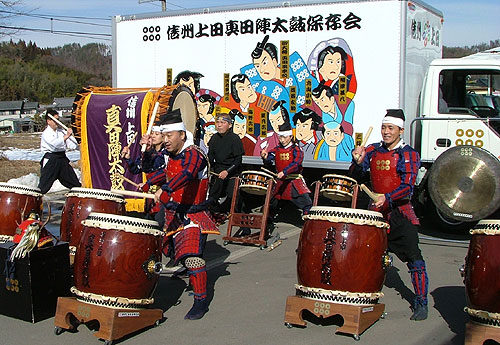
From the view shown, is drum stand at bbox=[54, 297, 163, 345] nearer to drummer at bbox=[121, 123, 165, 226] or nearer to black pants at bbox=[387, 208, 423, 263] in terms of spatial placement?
drummer at bbox=[121, 123, 165, 226]

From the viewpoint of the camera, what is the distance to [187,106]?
9.27 metres

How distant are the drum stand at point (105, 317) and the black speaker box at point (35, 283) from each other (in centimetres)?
35

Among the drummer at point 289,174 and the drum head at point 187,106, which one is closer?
the drummer at point 289,174

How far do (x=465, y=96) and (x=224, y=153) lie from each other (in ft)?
11.5

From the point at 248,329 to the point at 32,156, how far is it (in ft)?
55.7

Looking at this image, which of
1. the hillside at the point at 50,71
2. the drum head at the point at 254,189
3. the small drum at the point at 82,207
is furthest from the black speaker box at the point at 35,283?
the hillside at the point at 50,71

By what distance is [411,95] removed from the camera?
826cm

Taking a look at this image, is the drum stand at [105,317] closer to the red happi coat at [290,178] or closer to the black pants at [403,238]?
the black pants at [403,238]

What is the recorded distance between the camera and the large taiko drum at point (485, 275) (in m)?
4.08

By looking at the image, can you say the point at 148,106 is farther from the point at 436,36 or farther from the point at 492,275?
the point at 492,275

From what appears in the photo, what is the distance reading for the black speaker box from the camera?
4969 mm

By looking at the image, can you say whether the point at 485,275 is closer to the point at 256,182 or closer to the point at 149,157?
the point at 149,157

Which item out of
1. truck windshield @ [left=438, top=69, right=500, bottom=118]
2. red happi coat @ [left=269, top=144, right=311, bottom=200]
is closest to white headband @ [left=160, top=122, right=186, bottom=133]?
red happi coat @ [left=269, top=144, right=311, bottom=200]

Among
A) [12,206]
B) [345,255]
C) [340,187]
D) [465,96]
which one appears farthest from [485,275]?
[465,96]
